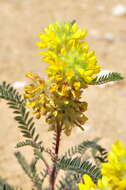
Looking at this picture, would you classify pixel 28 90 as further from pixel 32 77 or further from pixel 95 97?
pixel 95 97

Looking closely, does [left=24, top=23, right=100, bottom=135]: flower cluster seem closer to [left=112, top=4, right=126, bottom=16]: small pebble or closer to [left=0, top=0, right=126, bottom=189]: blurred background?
[left=0, top=0, right=126, bottom=189]: blurred background

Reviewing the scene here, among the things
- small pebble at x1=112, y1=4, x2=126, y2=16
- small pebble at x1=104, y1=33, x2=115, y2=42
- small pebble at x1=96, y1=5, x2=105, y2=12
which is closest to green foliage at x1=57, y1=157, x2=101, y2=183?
small pebble at x1=104, y1=33, x2=115, y2=42

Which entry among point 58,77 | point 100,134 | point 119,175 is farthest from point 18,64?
point 119,175

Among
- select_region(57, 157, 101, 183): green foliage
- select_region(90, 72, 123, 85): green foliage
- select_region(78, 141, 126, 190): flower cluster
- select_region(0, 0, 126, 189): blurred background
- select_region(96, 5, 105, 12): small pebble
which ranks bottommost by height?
select_region(78, 141, 126, 190): flower cluster

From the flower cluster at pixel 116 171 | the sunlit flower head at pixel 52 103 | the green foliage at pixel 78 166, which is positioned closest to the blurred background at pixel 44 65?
the green foliage at pixel 78 166

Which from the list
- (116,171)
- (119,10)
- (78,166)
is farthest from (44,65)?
(116,171)

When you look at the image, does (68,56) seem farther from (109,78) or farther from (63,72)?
(109,78)
